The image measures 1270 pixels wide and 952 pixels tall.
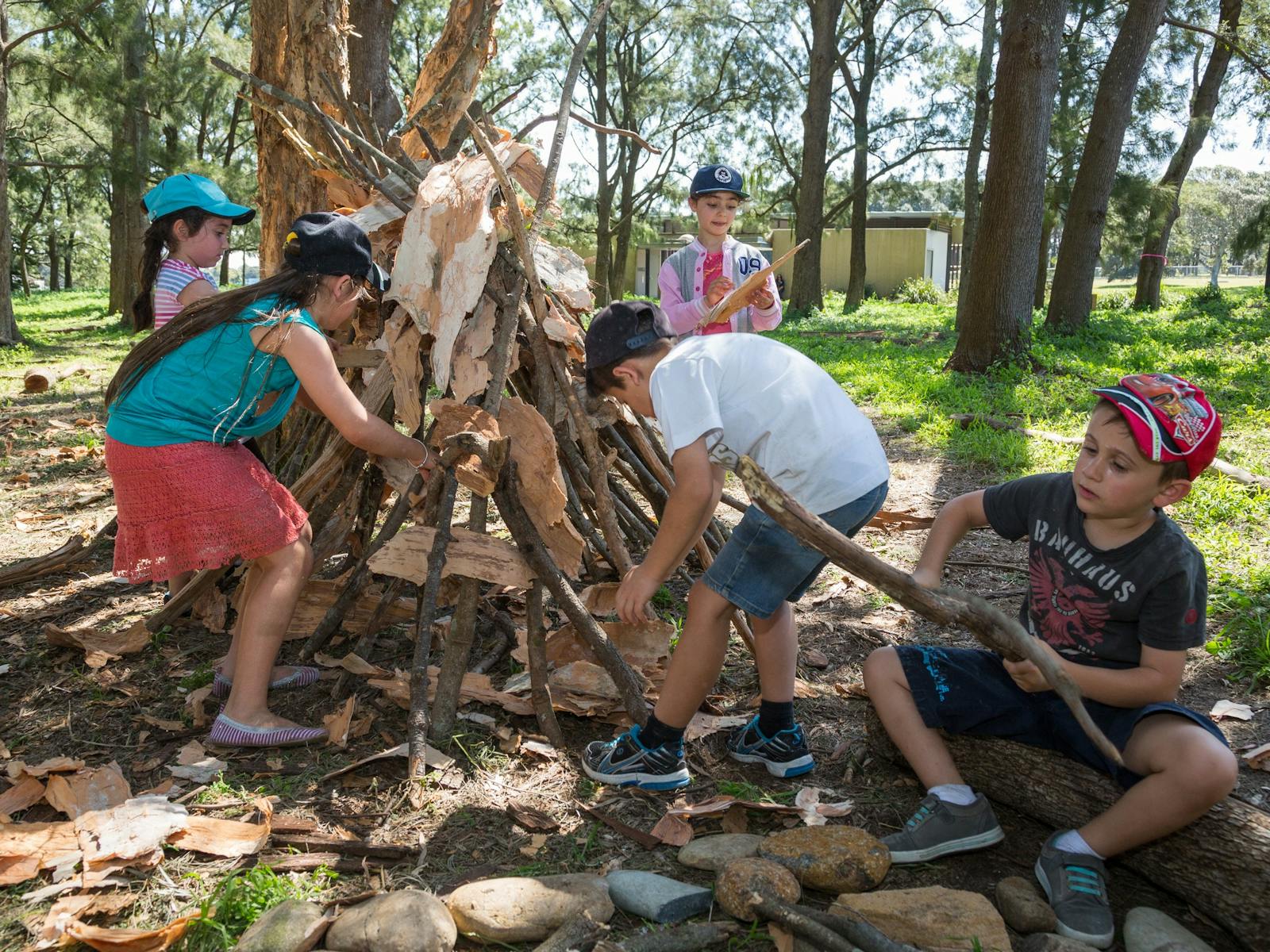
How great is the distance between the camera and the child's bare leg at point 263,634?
2.76 m

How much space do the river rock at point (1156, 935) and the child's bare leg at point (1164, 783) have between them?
132mm

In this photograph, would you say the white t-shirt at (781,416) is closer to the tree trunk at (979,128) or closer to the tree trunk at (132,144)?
the tree trunk at (132,144)

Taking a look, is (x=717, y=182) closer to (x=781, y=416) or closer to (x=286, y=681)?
(x=781, y=416)

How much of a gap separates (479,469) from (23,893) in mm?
1461

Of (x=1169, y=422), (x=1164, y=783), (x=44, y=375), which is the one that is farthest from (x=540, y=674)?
(x=44, y=375)

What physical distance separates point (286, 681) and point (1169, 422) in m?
2.59

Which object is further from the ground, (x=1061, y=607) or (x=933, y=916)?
(x=1061, y=607)

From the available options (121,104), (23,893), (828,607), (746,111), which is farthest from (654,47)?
(23,893)

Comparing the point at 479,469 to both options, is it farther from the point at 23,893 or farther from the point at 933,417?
the point at 933,417

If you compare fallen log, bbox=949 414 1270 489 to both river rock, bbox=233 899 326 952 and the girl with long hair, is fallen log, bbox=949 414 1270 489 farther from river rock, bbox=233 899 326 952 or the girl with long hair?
river rock, bbox=233 899 326 952

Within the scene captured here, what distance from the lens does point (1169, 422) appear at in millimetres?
1966

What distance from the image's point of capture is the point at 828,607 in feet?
12.8

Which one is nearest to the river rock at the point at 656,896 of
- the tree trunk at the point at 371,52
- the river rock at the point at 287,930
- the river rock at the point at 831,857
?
the river rock at the point at 831,857

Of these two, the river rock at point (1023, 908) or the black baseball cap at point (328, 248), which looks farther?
the black baseball cap at point (328, 248)
